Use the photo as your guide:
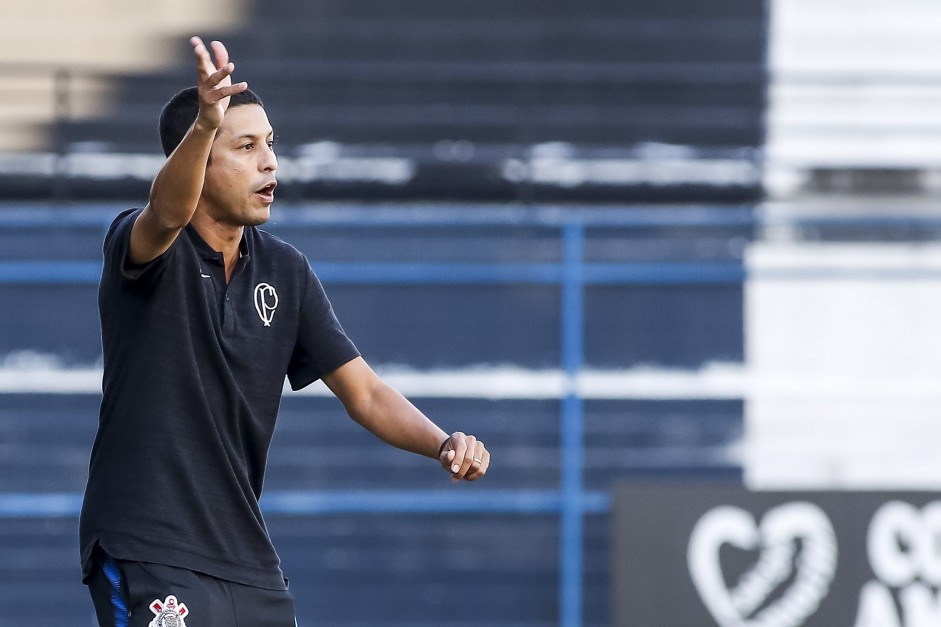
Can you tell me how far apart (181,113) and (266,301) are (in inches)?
16.8

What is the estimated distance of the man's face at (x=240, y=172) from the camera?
287cm

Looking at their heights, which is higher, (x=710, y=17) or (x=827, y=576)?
(x=710, y=17)

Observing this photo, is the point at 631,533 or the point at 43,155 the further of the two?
the point at 43,155

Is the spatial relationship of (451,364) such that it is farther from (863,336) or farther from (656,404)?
(863,336)

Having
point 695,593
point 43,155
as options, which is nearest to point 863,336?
point 695,593

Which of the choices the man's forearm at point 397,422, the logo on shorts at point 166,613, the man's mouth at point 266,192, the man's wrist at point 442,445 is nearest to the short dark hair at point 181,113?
the man's mouth at point 266,192

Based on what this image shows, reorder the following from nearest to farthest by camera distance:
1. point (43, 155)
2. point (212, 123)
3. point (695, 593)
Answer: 1. point (212, 123)
2. point (695, 593)
3. point (43, 155)

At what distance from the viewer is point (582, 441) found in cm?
744

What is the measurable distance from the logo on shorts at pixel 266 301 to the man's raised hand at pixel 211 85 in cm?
53

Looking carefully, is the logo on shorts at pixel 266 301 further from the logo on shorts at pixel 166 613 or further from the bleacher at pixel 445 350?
the bleacher at pixel 445 350

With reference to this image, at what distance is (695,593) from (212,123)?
4.97 meters

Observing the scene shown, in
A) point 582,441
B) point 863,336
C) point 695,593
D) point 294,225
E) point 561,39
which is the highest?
point 561,39

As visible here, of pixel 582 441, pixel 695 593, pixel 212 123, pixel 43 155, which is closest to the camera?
pixel 212 123

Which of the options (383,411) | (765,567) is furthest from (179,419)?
(765,567)
